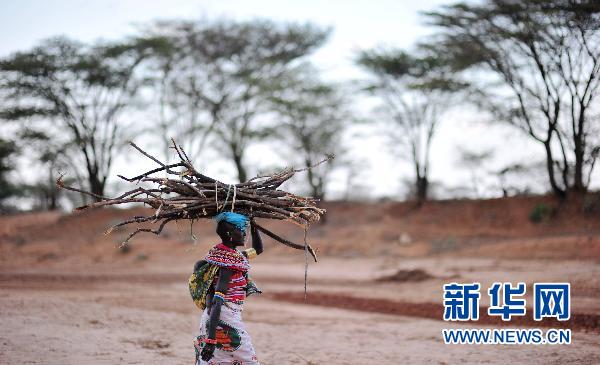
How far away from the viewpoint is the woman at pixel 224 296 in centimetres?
466

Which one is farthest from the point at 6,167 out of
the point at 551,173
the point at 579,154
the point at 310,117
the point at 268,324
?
the point at 579,154

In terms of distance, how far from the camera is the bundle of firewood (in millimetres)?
4676

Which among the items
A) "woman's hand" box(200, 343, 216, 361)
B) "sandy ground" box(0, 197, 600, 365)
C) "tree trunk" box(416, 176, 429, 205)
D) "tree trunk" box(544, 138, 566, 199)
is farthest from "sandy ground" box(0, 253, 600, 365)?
"tree trunk" box(416, 176, 429, 205)

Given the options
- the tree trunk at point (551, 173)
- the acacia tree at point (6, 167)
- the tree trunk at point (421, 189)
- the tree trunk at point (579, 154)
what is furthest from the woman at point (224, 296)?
the acacia tree at point (6, 167)

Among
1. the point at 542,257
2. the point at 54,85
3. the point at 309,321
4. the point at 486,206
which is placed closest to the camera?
the point at 309,321

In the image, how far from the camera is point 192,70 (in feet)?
98.5

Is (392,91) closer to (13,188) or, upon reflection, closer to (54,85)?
(54,85)

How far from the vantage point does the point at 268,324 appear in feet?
33.8

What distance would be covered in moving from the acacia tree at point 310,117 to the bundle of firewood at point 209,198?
2338 cm

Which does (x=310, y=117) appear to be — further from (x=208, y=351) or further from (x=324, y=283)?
(x=208, y=351)

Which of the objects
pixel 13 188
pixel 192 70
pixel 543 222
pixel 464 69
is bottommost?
pixel 543 222

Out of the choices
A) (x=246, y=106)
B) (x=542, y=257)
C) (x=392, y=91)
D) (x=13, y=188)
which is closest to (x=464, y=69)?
(x=392, y=91)

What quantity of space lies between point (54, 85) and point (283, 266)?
45.4 feet

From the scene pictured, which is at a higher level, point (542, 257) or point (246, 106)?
point (246, 106)
